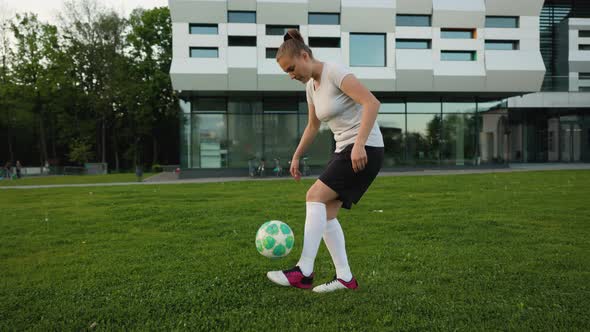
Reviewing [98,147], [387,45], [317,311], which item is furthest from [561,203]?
[98,147]

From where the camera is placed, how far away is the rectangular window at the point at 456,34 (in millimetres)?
27094

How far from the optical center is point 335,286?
12.2ft

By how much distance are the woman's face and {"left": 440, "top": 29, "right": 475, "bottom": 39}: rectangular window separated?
86.1ft

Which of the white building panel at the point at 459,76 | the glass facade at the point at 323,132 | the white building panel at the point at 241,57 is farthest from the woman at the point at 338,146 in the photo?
the white building panel at the point at 459,76

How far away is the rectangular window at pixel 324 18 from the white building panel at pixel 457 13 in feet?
20.6

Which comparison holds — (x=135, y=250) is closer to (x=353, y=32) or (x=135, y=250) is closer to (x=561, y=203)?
(x=561, y=203)

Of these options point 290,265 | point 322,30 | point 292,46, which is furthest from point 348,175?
point 322,30

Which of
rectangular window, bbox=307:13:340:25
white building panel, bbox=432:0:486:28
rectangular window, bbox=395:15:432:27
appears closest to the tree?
rectangular window, bbox=307:13:340:25

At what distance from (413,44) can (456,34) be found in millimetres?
2916

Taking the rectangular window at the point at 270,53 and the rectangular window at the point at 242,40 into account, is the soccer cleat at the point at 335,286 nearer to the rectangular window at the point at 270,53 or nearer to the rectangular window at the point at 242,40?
the rectangular window at the point at 270,53

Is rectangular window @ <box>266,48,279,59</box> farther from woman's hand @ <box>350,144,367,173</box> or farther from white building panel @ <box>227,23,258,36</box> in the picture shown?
woman's hand @ <box>350,144,367,173</box>

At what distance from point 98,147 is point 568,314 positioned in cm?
4566

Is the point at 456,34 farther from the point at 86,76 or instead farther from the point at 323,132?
the point at 86,76

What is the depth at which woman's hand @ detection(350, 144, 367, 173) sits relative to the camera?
335 cm
